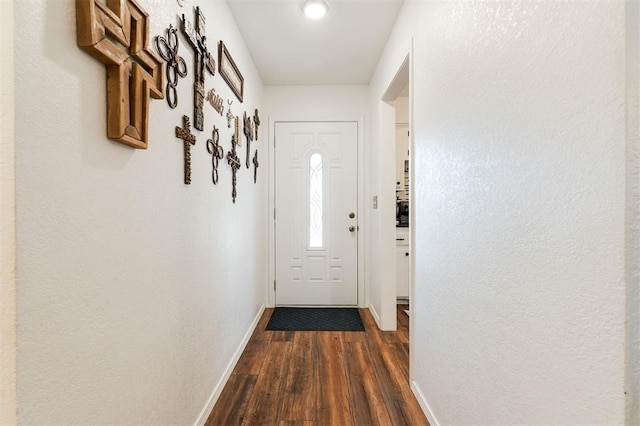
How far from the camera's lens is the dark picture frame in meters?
1.87

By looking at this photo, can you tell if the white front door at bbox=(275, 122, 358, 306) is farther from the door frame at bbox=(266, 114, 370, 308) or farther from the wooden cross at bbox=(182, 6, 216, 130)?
the wooden cross at bbox=(182, 6, 216, 130)

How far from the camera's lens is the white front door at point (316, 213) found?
343cm

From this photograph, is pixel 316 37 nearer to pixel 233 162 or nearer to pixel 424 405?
pixel 233 162

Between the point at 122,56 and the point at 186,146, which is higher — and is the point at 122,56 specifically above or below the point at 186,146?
above

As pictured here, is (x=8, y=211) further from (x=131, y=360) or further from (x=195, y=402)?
(x=195, y=402)

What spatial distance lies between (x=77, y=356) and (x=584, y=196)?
124 cm

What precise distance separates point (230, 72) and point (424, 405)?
235 cm

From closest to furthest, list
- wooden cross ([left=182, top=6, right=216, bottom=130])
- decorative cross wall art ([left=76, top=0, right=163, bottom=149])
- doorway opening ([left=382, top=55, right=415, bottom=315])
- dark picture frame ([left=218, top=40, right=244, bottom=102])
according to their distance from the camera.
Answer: decorative cross wall art ([left=76, top=0, right=163, bottom=149]), wooden cross ([left=182, top=6, right=216, bottom=130]), dark picture frame ([left=218, top=40, right=244, bottom=102]), doorway opening ([left=382, top=55, right=415, bottom=315])

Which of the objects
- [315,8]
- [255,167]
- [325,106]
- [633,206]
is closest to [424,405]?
[633,206]

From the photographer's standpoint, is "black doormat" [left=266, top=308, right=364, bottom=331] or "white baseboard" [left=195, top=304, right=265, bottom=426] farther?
"black doormat" [left=266, top=308, right=364, bottom=331]

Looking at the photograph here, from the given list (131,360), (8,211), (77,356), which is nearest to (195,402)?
(131,360)

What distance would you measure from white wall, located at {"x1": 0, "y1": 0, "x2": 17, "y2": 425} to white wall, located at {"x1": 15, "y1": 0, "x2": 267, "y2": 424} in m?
→ 0.01

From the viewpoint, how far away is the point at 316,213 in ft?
11.3

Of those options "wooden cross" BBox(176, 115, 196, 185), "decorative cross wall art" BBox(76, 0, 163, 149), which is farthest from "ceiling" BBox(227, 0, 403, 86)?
"decorative cross wall art" BBox(76, 0, 163, 149)
